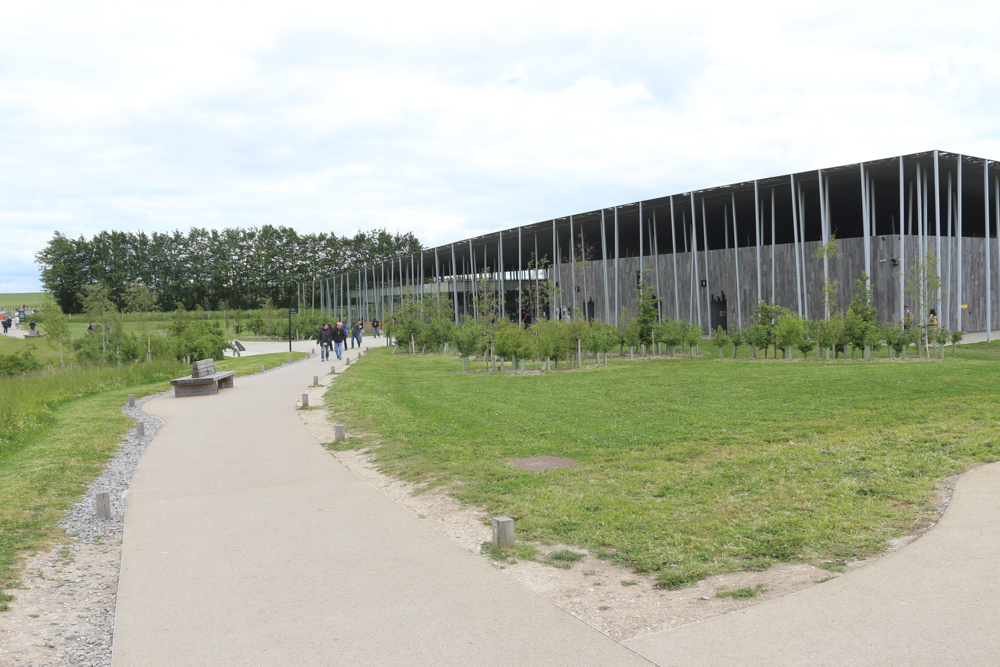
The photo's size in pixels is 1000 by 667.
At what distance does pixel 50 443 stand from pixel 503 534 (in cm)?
906

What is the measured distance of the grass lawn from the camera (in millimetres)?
5504

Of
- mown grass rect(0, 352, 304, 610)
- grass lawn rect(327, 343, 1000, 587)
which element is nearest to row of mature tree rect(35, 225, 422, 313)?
mown grass rect(0, 352, 304, 610)

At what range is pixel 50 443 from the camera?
11102mm

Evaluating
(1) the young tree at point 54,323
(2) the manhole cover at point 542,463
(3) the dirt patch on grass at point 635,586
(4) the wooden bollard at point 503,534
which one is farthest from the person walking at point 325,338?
(4) the wooden bollard at point 503,534

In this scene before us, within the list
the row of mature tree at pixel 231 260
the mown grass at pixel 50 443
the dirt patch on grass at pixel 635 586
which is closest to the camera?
the dirt patch on grass at pixel 635 586

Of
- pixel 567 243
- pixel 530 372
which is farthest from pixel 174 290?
pixel 530 372

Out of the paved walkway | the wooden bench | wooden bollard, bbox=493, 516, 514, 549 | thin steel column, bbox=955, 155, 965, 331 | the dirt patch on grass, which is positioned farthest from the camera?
thin steel column, bbox=955, 155, 965, 331

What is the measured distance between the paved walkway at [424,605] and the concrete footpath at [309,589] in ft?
0.04

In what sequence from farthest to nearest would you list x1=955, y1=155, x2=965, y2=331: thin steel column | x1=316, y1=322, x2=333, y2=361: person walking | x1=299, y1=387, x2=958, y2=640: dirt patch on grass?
x1=316, y1=322, x2=333, y2=361: person walking → x1=955, y1=155, x2=965, y2=331: thin steel column → x1=299, y1=387, x2=958, y2=640: dirt patch on grass

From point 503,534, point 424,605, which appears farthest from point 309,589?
point 503,534

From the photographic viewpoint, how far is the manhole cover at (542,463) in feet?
26.6

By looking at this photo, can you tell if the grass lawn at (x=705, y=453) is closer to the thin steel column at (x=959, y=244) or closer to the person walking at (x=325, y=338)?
the thin steel column at (x=959, y=244)

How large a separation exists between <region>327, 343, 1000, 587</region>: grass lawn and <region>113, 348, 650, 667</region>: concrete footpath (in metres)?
0.94

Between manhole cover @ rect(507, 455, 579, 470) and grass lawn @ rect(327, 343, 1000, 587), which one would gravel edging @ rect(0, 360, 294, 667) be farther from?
manhole cover @ rect(507, 455, 579, 470)
